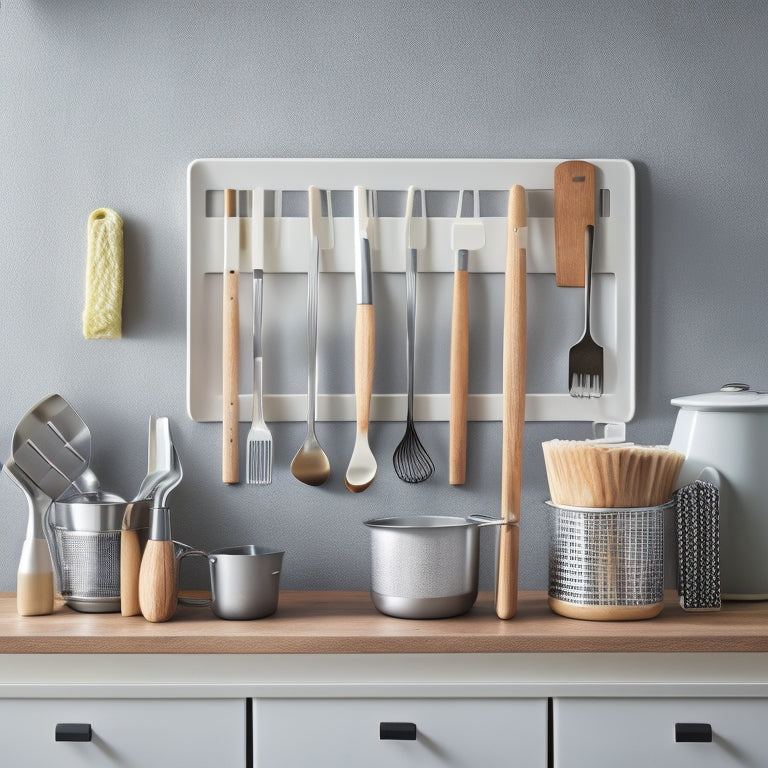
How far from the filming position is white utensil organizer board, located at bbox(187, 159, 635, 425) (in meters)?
1.55

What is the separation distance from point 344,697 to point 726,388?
2.67 feet

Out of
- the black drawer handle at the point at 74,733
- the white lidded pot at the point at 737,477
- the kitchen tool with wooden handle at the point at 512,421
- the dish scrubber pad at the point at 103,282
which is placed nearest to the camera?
the black drawer handle at the point at 74,733

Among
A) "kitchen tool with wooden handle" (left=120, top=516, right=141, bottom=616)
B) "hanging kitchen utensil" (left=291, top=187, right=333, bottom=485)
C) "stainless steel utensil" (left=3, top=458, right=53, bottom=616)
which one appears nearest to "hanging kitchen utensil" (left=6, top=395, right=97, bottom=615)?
"stainless steel utensil" (left=3, top=458, right=53, bottom=616)

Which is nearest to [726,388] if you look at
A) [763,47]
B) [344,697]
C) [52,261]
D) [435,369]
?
[435,369]

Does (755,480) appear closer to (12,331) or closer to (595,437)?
(595,437)

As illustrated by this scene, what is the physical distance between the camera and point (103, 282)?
1519 millimetres

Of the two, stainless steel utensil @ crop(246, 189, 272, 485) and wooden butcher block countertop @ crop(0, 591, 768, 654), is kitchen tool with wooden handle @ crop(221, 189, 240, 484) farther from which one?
wooden butcher block countertop @ crop(0, 591, 768, 654)

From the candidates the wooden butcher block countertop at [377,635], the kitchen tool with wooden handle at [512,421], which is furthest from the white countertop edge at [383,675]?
the kitchen tool with wooden handle at [512,421]

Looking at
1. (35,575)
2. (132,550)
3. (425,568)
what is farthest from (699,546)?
(35,575)

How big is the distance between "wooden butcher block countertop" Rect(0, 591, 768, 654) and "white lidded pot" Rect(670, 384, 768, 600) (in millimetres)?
126

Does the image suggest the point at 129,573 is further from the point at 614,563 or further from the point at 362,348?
the point at 614,563

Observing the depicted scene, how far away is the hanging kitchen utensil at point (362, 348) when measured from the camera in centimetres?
150

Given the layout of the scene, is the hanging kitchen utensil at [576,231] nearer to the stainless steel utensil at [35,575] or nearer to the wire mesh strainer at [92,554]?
the wire mesh strainer at [92,554]

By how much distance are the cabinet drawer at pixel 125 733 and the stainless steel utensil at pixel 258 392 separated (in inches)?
17.3
